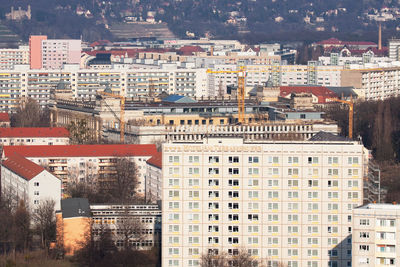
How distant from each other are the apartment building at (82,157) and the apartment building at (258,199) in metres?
23.0

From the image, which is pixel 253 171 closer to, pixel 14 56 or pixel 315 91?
pixel 315 91

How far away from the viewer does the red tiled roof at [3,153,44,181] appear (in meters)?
65.7

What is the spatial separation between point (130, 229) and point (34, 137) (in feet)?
97.1

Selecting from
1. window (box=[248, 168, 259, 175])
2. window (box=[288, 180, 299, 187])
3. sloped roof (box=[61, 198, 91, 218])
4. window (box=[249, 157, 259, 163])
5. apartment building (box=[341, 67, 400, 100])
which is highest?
window (box=[249, 157, 259, 163])

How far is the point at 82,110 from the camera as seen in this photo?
9681 cm

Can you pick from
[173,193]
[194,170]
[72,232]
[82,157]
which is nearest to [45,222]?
[72,232]

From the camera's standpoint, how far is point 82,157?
7538 cm

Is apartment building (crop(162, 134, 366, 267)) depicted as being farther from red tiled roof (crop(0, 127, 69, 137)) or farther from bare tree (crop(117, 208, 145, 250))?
red tiled roof (crop(0, 127, 69, 137))

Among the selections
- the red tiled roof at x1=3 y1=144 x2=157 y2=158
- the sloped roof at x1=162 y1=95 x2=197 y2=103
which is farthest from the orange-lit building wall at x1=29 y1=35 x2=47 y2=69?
the red tiled roof at x1=3 y1=144 x2=157 y2=158

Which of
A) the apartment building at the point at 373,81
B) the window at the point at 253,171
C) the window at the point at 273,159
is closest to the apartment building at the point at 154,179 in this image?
the window at the point at 253,171

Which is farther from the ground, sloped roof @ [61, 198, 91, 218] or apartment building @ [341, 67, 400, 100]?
apartment building @ [341, 67, 400, 100]

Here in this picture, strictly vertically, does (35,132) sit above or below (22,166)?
below

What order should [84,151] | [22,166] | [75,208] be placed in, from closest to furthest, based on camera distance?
[75,208]
[22,166]
[84,151]

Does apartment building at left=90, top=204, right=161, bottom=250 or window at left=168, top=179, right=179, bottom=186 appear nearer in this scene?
window at left=168, top=179, right=179, bottom=186
